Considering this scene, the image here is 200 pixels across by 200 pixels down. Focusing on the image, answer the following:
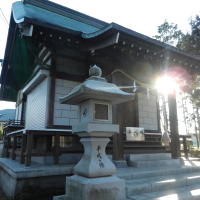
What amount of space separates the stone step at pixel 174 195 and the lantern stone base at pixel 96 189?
257 mm

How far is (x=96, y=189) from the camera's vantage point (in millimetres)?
2660

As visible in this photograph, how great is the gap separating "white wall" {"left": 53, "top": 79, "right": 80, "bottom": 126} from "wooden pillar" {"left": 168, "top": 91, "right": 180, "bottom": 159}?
121 inches

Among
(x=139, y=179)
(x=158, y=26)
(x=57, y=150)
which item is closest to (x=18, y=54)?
(x=57, y=150)

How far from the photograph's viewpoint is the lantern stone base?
263cm

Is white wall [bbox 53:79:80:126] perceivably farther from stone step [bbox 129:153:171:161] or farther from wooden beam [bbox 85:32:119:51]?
stone step [bbox 129:153:171:161]

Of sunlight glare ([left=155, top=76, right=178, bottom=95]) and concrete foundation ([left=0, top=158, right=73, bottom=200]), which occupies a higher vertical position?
sunlight glare ([left=155, top=76, right=178, bottom=95])

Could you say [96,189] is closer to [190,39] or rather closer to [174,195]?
[174,195]

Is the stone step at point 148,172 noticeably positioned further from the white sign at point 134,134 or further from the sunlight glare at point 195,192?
the white sign at point 134,134

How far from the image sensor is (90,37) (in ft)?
15.5

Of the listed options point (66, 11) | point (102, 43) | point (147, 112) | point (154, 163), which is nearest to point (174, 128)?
point (154, 163)

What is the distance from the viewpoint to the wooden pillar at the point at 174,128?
18.4 ft

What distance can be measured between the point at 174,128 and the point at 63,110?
11.6ft

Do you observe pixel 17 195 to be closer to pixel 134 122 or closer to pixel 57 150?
pixel 57 150

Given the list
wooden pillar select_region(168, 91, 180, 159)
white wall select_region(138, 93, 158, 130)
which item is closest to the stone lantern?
wooden pillar select_region(168, 91, 180, 159)
